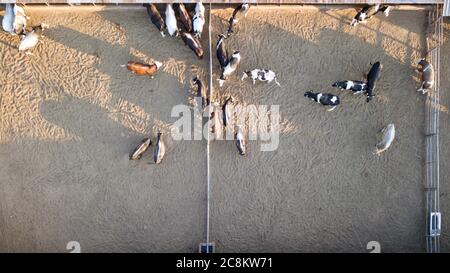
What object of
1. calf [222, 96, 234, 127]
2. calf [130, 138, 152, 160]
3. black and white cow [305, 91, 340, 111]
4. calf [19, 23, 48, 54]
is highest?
calf [19, 23, 48, 54]

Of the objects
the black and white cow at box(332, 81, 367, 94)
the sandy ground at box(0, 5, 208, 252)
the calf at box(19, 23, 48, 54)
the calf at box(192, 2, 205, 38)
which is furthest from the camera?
the sandy ground at box(0, 5, 208, 252)

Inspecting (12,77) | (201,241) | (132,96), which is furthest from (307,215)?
(12,77)

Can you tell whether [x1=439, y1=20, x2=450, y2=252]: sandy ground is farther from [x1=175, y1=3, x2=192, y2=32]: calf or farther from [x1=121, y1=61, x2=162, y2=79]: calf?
[x1=121, y1=61, x2=162, y2=79]: calf

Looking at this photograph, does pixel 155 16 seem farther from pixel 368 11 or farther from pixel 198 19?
pixel 368 11

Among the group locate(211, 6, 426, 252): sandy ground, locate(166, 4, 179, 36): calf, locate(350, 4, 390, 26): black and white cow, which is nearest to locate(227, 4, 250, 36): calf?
locate(211, 6, 426, 252): sandy ground

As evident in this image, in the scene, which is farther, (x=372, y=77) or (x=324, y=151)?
(x=324, y=151)

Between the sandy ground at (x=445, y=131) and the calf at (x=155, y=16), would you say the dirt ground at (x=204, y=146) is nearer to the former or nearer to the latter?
the calf at (x=155, y=16)

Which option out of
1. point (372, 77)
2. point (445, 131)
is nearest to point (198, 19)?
point (372, 77)
